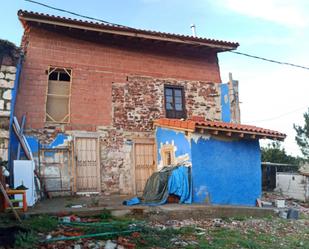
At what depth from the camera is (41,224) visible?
6.94 m

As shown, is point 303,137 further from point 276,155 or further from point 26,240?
point 26,240

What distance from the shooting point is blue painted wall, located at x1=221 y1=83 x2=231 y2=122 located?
572 inches

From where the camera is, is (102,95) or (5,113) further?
(102,95)

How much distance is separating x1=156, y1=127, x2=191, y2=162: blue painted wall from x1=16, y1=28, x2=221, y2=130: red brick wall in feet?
6.45

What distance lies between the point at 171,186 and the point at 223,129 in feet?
8.10

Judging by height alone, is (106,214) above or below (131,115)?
below

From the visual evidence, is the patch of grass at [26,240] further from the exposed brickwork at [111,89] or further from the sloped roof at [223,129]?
the sloped roof at [223,129]

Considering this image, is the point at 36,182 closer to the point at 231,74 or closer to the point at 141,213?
the point at 141,213

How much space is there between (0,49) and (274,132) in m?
9.24

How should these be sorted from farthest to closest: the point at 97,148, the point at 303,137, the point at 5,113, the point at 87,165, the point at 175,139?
the point at 303,137
the point at 97,148
the point at 87,165
the point at 175,139
the point at 5,113

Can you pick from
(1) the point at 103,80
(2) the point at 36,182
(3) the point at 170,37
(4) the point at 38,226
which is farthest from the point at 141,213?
(3) the point at 170,37

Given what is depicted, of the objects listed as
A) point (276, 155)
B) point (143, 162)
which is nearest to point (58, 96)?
point (143, 162)

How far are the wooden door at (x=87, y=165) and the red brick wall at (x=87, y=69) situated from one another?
0.58 m

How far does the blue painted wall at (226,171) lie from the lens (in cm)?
1098
